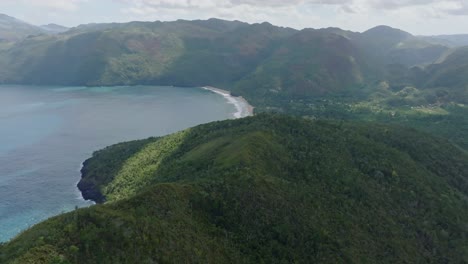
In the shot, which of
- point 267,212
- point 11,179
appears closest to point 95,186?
point 11,179

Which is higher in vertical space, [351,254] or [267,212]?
[267,212]

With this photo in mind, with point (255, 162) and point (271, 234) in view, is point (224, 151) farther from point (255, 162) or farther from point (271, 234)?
point (271, 234)

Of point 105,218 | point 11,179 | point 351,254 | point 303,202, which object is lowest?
point 11,179

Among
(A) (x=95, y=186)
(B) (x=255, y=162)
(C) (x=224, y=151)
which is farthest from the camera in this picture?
(A) (x=95, y=186)

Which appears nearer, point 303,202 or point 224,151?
point 303,202

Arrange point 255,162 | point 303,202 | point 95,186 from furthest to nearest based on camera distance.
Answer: point 95,186
point 255,162
point 303,202

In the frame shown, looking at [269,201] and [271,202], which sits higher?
[269,201]
